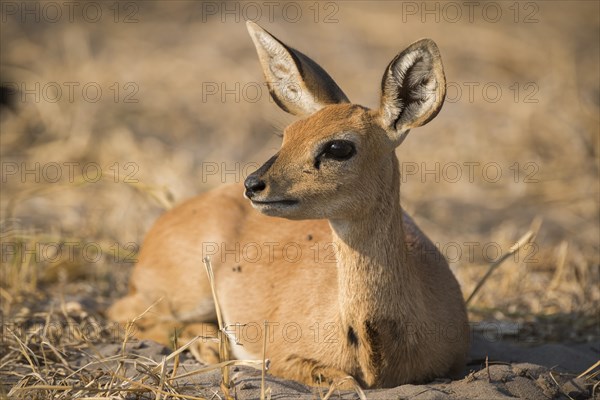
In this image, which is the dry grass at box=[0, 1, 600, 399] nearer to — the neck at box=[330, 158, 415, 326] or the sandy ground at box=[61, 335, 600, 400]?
the sandy ground at box=[61, 335, 600, 400]

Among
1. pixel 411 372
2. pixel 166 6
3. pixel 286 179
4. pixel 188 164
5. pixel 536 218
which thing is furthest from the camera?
pixel 166 6

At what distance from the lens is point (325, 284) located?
200 inches

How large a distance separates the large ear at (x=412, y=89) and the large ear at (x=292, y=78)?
504 mm

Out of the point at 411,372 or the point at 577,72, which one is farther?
the point at 577,72

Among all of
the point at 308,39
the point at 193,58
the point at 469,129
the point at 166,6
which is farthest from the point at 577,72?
the point at 166,6

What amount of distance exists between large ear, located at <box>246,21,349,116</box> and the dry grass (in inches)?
17.1

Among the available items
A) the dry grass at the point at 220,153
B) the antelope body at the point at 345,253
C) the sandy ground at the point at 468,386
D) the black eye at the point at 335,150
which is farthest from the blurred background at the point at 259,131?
the sandy ground at the point at 468,386

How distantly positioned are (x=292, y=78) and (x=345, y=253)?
3.71 feet

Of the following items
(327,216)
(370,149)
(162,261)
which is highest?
(370,149)

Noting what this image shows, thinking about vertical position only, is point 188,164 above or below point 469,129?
below

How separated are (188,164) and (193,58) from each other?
4573 millimetres

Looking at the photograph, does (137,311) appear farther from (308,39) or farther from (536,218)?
(308,39)

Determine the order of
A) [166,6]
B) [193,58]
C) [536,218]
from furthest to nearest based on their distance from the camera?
1. [166,6]
2. [193,58]
3. [536,218]

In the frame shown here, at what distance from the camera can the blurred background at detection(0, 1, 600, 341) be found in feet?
24.0
